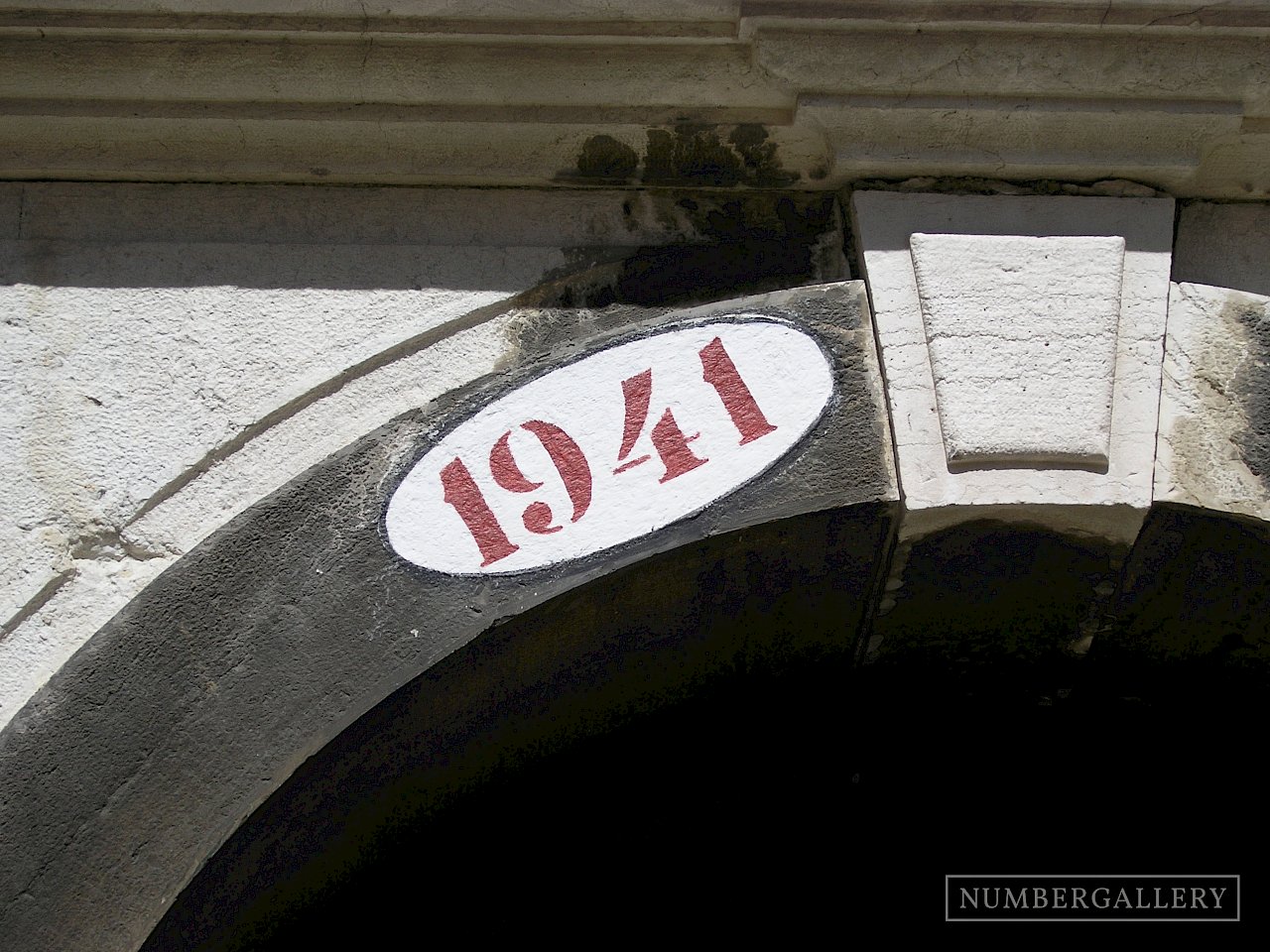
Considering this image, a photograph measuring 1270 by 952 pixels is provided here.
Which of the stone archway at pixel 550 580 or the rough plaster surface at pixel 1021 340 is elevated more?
the rough plaster surface at pixel 1021 340

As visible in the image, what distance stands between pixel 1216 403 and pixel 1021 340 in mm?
299

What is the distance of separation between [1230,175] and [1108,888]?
1.22 m

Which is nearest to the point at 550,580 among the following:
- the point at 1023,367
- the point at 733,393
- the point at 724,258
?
the point at 733,393

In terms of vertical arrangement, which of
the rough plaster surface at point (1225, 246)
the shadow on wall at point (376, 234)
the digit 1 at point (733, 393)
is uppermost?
the rough plaster surface at point (1225, 246)

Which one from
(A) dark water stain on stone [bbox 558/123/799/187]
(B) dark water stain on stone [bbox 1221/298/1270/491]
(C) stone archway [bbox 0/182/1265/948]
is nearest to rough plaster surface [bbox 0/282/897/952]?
(C) stone archway [bbox 0/182/1265/948]

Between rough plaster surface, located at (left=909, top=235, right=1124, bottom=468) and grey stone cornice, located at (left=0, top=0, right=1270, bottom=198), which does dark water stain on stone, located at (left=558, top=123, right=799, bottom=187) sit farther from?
rough plaster surface, located at (left=909, top=235, right=1124, bottom=468)

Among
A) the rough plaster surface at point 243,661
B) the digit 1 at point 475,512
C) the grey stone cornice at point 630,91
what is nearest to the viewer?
the rough plaster surface at point 243,661

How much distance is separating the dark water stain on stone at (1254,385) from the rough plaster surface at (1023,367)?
4.8 inches

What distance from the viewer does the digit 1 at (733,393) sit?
191 centimetres

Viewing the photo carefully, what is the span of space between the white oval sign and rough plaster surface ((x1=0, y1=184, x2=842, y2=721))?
7.1 inches

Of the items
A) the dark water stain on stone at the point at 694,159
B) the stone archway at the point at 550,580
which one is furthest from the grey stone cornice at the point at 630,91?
the stone archway at the point at 550,580

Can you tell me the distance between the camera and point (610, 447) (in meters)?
1.91

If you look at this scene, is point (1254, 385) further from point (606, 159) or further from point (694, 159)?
point (606, 159)

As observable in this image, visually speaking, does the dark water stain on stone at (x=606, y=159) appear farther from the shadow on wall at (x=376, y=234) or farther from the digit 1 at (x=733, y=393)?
the digit 1 at (x=733, y=393)
